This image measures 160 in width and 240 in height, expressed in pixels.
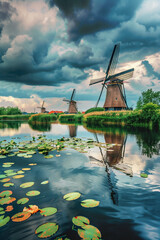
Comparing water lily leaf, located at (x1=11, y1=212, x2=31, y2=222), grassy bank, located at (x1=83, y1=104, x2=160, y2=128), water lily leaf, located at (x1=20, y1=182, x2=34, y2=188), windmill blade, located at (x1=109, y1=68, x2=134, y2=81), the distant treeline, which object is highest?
windmill blade, located at (x1=109, y1=68, x2=134, y2=81)

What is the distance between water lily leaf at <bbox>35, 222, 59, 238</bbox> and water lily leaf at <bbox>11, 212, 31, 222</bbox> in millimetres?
288

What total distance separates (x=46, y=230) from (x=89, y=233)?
49 centimetres

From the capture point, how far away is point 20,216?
5.64 feet

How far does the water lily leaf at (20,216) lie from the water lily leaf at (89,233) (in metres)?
0.75

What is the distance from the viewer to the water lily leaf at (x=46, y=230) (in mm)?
1447

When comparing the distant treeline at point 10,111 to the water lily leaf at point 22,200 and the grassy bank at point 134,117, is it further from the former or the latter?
the water lily leaf at point 22,200

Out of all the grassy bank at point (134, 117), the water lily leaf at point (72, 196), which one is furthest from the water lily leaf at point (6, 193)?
the grassy bank at point (134, 117)

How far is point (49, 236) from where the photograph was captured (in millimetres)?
1446

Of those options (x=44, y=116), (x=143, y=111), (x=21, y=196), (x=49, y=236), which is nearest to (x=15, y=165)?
(x=21, y=196)

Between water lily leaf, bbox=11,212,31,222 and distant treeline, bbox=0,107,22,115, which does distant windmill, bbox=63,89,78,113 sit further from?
water lily leaf, bbox=11,212,31,222

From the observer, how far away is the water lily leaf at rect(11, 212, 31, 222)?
167cm

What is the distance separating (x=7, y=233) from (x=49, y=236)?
486 millimetres

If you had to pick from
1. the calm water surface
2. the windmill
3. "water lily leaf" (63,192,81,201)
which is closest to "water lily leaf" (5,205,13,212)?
the calm water surface

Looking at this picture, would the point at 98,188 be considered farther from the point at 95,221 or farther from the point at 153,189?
the point at 153,189
